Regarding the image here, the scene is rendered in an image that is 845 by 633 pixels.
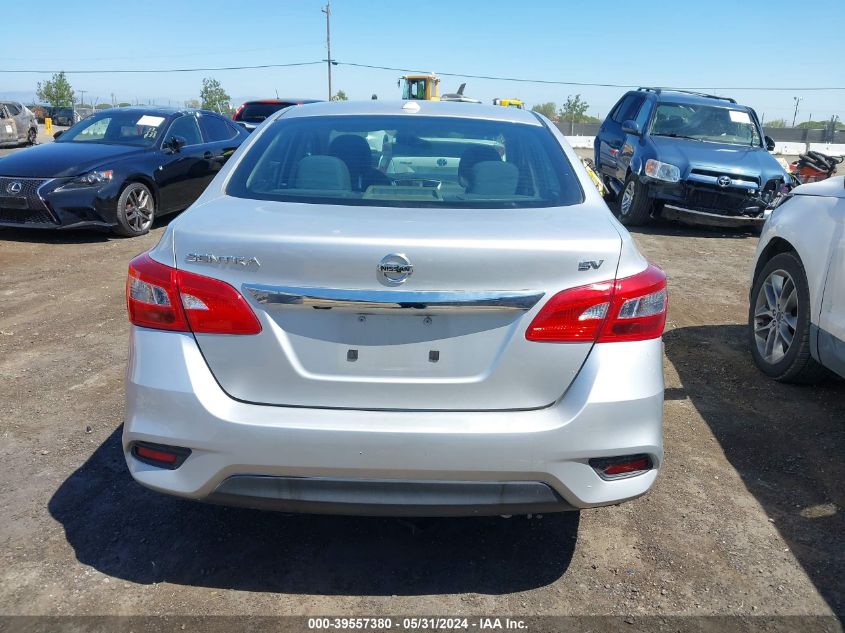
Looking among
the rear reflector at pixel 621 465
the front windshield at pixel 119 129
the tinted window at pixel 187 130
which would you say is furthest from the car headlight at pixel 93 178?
the rear reflector at pixel 621 465

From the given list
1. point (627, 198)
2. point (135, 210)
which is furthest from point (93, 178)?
point (627, 198)

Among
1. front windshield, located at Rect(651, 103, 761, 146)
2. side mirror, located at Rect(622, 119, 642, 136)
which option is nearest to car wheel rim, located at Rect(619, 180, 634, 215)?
side mirror, located at Rect(622, 119, 642, 136)

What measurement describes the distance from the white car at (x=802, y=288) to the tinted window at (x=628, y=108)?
6.97m

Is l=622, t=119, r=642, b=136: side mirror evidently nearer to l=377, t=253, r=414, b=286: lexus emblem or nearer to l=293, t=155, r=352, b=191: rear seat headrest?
l=293, t=155, r=352, b=191: rear seat headrest

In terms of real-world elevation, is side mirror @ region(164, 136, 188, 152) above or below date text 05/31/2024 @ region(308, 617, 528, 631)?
above

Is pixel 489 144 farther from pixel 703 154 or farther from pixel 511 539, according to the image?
pixel 703 154

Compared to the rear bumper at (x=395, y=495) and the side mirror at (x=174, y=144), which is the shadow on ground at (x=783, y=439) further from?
the side mirror at (x=174, y=144)

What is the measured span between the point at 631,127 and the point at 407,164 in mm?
8270

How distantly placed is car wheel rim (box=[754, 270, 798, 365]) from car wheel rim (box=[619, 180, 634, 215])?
549 centimetres

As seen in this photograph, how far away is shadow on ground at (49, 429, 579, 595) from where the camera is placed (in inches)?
103

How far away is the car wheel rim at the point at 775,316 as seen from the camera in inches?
174

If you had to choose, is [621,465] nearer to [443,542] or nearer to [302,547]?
[443,542]

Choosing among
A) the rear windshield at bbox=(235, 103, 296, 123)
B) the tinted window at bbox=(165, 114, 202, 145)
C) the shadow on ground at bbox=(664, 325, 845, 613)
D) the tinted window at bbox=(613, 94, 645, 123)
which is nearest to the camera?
the shadow on ground at bbox=(664, 325, 845, 613)

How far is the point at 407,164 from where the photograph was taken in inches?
118
